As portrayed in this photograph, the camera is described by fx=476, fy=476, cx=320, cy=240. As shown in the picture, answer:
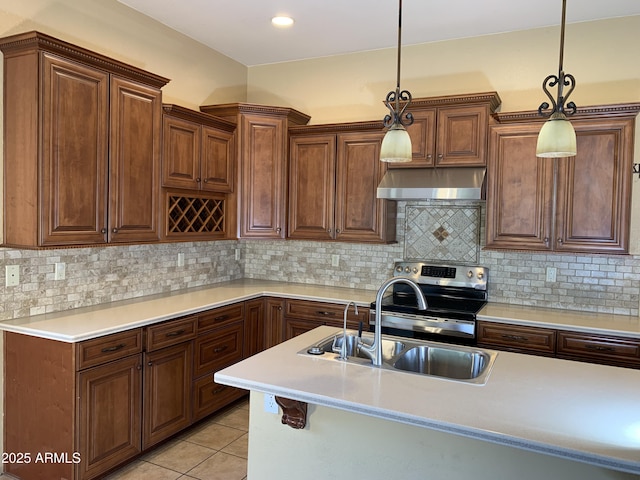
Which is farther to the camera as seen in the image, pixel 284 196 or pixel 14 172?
pixel 284 196

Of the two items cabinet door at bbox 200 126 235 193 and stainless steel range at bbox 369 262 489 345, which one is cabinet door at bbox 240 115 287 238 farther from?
stainless steel range at bbox 369 262 489 345

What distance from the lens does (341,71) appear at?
4.40 m

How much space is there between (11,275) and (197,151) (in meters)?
1.57

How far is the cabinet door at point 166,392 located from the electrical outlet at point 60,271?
2.46 ft

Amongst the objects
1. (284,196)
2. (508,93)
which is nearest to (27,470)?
(284,196)

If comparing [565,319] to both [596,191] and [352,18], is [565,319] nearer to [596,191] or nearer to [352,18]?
[596,191]

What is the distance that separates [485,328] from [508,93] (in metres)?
1.88

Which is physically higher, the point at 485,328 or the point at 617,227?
the point at 617,227

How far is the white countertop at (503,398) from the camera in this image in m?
1.42

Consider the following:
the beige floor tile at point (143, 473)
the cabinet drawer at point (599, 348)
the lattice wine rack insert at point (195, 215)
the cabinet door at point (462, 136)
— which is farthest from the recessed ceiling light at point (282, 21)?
the beige floor tile at point (143, 473)

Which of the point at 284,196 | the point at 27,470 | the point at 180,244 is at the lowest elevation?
the point at 27,470

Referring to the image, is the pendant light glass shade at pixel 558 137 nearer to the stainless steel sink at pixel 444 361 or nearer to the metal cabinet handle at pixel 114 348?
the stainless steel sink at pixel 444 361

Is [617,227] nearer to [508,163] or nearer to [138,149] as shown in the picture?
[508,163]

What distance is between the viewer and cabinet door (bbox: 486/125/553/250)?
335 centimetres
